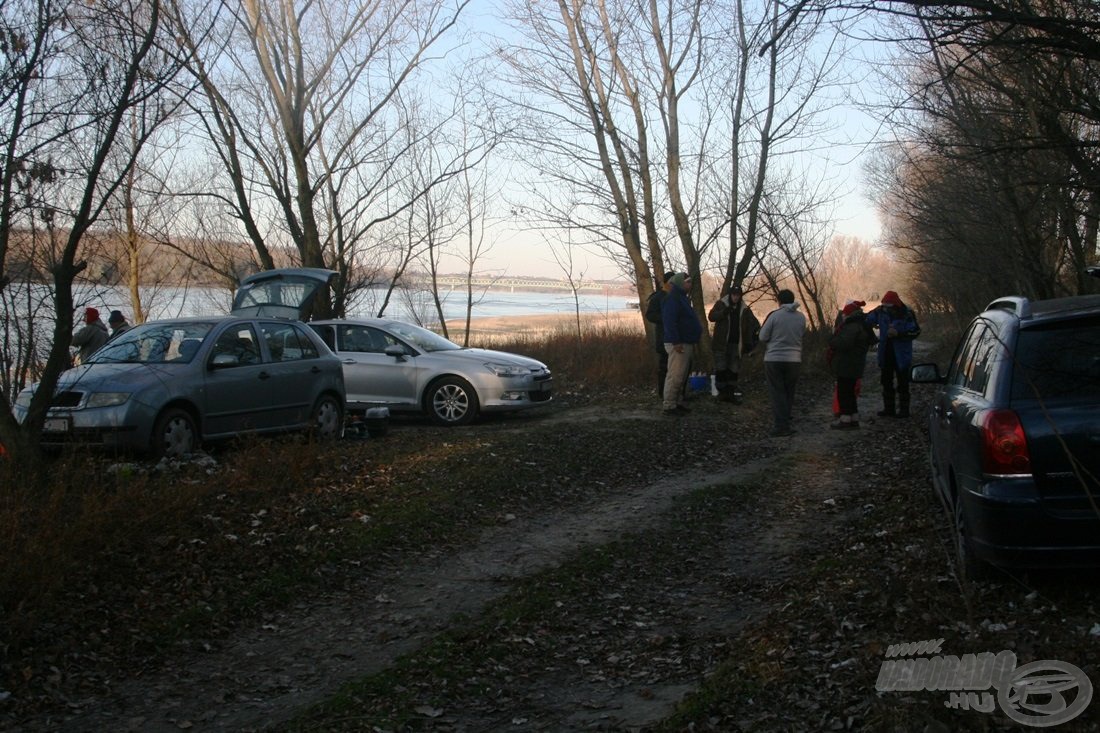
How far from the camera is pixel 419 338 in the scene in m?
15.8

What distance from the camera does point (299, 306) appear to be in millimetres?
14547

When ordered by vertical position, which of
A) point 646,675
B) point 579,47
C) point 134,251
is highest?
point 579,47

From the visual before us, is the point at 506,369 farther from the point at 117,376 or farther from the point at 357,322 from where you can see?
the point at 117,376

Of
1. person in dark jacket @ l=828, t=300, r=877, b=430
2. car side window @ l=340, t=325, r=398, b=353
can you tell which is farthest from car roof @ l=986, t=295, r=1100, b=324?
car side window @ l=340, t=325, r=398, b=353

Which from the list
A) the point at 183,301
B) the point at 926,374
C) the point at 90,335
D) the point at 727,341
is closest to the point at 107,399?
the point at 90,335

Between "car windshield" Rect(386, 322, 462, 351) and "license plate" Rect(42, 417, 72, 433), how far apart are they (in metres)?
6.10

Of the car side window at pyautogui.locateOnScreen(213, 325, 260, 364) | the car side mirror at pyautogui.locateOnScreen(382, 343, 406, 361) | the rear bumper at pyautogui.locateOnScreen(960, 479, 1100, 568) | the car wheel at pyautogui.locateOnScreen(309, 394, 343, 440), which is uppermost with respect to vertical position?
the car side window at pyautogui.locateOnScreen(213, 325, 260, 364)

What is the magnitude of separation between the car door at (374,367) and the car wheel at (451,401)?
12.1 inches

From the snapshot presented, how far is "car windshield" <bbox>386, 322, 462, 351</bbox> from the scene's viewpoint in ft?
51.4

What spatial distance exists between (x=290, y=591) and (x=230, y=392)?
507 centimetres

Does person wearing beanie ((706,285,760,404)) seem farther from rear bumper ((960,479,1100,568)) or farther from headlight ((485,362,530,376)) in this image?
rear bumper ((960,479,1100,568))

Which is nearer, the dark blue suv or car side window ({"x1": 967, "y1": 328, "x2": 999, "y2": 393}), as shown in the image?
the dark blue suv

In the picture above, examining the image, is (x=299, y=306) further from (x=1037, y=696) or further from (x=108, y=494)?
(x=1037, y=696)

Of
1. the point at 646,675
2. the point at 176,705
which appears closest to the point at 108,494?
the point at 176,705
